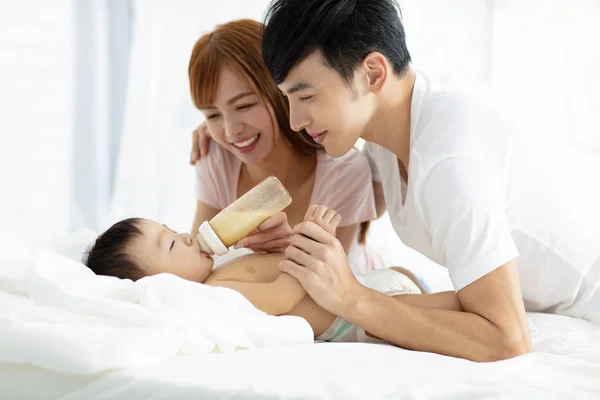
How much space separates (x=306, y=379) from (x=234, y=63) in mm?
1222

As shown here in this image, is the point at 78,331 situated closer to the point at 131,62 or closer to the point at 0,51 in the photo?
the point at 0,51

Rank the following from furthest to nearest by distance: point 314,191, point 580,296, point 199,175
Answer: point 199,175 → point 314,191 → point 580,296

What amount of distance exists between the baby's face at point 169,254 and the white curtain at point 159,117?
252 centimetres

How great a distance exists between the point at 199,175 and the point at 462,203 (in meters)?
1.25

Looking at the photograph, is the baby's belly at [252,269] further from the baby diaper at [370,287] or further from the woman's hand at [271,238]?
the baby diaper at [370,287]

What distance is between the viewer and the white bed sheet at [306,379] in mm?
1082

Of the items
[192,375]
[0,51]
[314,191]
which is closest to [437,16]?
[314,191]

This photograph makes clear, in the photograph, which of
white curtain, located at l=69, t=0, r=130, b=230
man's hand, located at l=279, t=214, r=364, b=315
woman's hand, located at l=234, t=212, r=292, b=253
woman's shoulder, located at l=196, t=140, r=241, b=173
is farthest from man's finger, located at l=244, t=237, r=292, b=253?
white curtain, located at l=69, t=0, r=130, b=230

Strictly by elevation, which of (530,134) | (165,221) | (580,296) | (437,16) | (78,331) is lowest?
(165,221)

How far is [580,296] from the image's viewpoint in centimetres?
182

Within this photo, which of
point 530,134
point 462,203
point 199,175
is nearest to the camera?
point 462,203

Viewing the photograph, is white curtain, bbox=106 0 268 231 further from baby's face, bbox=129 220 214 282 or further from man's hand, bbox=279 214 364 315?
man's hand, bbox=279 214 364 315

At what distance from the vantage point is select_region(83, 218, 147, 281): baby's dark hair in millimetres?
1580

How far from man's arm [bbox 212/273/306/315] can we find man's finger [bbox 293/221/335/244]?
4.1 inches
